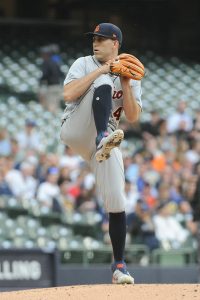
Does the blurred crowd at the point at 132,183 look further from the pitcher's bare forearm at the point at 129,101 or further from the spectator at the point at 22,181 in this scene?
the pitcher's bare forearm at the point at 129,101

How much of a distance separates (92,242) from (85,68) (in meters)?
5.42

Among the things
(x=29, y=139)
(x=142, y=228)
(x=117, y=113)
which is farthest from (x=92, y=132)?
(x=29, y=139)

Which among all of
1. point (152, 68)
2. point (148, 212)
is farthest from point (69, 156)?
point (152, 68)

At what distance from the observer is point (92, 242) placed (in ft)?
37.4

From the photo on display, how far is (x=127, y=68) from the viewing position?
6.01 m

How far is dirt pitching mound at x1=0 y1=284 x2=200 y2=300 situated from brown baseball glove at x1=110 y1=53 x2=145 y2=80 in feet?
4.37

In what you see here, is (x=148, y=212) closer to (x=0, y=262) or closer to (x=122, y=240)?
(x=0, y=262)

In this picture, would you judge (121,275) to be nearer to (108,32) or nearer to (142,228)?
(108,32)

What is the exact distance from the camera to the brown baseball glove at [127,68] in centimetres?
599

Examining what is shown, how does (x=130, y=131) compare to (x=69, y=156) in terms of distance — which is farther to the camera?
(x=130, y=131)

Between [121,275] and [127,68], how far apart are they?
4.51 ft

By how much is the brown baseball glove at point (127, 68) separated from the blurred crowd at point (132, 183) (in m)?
4.66

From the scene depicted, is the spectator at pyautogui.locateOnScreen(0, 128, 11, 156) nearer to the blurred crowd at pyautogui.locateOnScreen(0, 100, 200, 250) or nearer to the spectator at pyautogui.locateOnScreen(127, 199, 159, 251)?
the blurred crowd at pyautogui.locateOnScreen(0, 100, 200, 250)

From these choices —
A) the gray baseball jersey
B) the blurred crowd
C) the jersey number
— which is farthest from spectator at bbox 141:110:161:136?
the gray baseball jersey
